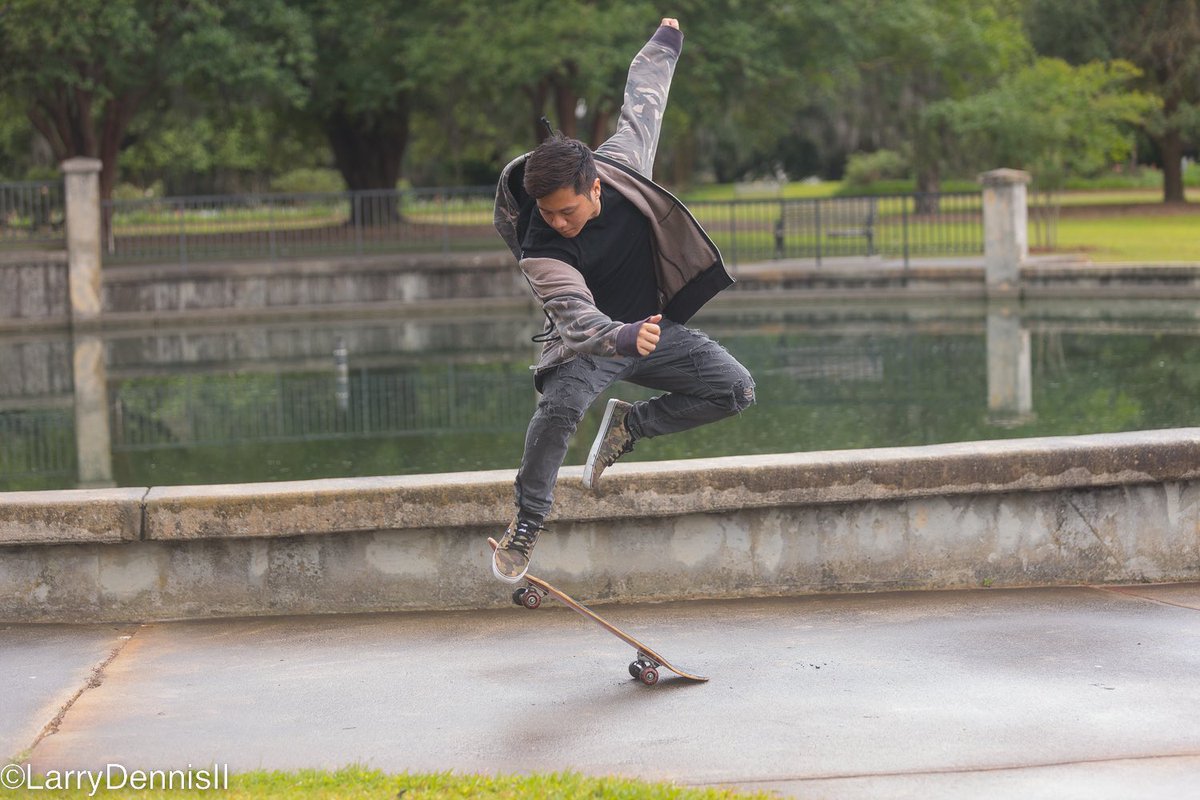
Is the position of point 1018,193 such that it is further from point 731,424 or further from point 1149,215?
point 1149,215

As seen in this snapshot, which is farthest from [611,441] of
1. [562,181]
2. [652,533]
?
[562,181]

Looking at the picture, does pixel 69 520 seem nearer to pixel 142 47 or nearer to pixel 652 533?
pixel 652 533

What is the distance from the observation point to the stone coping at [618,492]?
6.67 meters

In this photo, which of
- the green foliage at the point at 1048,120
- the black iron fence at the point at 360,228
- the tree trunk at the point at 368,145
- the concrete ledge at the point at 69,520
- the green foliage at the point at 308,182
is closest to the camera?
the concrete ledge at the point at 69,520

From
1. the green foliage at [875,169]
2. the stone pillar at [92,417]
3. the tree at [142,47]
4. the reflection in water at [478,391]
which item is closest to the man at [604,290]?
the reflection in water at [478,391]

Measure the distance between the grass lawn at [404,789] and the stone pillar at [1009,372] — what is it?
952 centimetres

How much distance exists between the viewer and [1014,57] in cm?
4266

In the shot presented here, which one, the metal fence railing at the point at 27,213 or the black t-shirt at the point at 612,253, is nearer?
the black t-shirt at the point at 612,253

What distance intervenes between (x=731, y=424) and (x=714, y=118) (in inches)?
946

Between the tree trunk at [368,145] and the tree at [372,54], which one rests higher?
the tree at [372,54]

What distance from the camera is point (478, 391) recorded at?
17062 millimetres

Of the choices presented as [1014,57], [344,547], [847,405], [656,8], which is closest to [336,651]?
[344,547]

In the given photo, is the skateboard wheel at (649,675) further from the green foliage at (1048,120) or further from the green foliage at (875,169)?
the green foliage at (875,169)

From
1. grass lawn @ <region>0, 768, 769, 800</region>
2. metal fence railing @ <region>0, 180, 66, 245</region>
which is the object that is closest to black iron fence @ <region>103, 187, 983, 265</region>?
metal fence railing @ <region>0, 180, 66, 245</region>
